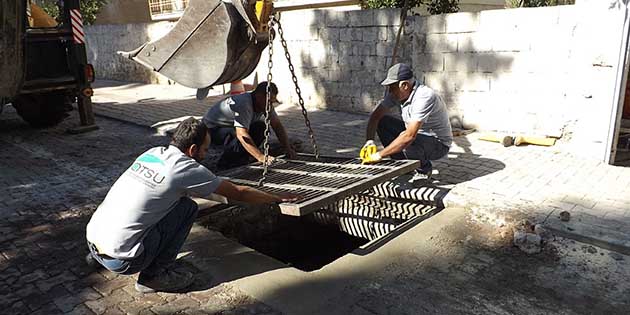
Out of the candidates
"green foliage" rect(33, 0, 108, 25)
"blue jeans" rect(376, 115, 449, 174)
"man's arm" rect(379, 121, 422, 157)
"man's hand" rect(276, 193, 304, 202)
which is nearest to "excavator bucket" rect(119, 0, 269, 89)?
"man's hand" rect(276, 193, 304, 202)

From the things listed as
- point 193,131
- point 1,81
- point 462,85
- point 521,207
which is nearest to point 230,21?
point 193,131

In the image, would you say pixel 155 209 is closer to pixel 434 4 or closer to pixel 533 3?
pixel 434 4

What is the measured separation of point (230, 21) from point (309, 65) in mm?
5478

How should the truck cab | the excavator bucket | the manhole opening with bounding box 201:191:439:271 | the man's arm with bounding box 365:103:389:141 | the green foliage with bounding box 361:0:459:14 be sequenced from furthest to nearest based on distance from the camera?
the green foliage with bounding box 361:0:459:14
the truck cab
the man's arm with bounding box 365:103:389:141
the manhole opening with bounding box 201:191:439:271
the excavator bucket

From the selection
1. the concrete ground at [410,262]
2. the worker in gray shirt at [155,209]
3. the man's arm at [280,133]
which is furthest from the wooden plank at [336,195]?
the man's arm at [280,133]

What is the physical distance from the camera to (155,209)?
9.08 feet

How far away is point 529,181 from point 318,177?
2.16 meters

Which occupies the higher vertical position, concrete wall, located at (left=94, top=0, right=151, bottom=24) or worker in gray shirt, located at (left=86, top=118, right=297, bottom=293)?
concrete wall, located at (left=94, top=0, right=151, bottom=24)

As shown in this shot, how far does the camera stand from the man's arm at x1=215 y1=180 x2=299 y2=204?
9.34 feet

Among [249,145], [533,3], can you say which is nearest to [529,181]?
[249,145]

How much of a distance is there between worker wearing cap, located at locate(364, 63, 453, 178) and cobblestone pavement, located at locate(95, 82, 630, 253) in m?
0.37

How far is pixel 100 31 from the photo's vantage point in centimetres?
1523

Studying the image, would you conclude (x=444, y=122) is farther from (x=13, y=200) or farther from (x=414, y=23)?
(x=13, y=200)

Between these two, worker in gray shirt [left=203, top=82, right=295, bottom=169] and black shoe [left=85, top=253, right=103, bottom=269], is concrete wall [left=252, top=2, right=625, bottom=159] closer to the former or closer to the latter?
worker in gray shirt [left=203, top=82, right=295, bottom=169]
